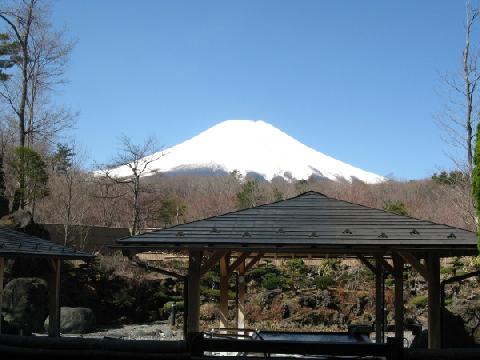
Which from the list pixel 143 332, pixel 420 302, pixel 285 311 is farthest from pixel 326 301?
pixel 143 332

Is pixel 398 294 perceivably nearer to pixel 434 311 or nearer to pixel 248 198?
pixel 434 311

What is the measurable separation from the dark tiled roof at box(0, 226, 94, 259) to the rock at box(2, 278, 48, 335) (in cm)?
763

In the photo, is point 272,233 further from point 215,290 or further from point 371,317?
point 215,290

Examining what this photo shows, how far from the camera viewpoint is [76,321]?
69.7 ft

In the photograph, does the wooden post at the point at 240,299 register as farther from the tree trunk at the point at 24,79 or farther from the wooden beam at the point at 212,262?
the tree trunk at the point at 24,79

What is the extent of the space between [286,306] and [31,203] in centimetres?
1309

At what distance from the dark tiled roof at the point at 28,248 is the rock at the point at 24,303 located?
763cm

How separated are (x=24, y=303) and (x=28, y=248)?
898 cm

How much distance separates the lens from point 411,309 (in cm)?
2272

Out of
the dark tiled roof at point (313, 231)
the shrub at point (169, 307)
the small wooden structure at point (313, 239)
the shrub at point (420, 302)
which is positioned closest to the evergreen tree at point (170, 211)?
the shrub at point (169, 307)

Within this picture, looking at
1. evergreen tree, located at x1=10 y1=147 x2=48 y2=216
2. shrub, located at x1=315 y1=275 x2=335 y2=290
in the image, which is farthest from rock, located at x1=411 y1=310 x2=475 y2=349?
evergreen tree, located at x1=10 y1=147 x2=48 y2=216

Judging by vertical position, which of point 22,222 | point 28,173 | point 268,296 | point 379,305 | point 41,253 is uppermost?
point 28,173

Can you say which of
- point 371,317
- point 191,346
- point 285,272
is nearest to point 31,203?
point 285,272

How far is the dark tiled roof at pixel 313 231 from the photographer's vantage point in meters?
9.70
